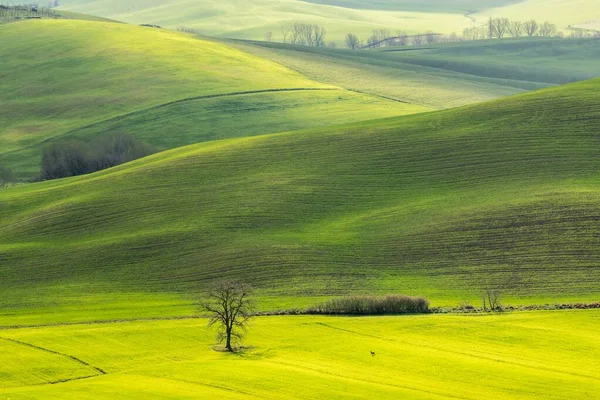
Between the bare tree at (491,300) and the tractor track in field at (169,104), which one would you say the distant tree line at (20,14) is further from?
the bare tree at (491,300)

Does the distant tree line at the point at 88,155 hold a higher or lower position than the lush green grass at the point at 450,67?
lower

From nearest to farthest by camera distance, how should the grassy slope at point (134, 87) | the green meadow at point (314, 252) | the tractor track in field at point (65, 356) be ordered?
the tractor track in field at point (65, 356)
the green meadow at point (314, 252)
the grassy slope at point (134, 87)

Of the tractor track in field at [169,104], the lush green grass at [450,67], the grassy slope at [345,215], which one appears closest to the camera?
the grassy slope at [345,215]

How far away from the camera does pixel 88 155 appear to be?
9850 centimetres

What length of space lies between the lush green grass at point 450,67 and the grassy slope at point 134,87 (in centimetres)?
593

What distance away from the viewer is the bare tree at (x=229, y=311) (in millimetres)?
44812

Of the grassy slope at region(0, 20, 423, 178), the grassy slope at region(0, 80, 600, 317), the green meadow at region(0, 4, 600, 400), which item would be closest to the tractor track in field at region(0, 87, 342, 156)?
the grassy slope at region(0, 20, 423, 178)

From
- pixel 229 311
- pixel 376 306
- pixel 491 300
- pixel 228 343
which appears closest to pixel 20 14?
pixel 376 306

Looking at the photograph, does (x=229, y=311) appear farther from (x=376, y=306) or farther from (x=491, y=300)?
(x=491, y=300)

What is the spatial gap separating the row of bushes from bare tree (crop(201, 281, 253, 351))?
3319 mm

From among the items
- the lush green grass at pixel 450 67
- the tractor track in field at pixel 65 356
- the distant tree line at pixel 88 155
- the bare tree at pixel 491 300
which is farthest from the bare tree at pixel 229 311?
the lush green grass at pixel 450 67

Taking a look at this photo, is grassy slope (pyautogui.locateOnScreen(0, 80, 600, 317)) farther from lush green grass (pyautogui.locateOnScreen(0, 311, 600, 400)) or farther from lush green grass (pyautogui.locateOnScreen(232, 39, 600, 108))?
lush green grass (pyautogui.locateOnScreen(232, 39, 600, 108))

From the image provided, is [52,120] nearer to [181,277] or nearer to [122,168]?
[122,168]

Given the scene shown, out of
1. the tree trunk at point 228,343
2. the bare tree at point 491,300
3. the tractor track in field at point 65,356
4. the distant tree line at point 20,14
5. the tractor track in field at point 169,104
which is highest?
the distant tree line at point 20,14
